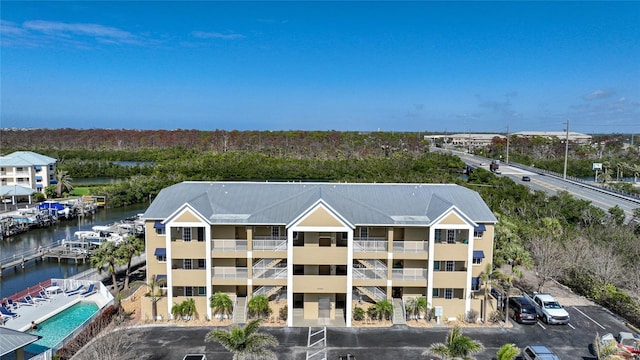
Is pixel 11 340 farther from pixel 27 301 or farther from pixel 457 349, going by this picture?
pixel 457 349

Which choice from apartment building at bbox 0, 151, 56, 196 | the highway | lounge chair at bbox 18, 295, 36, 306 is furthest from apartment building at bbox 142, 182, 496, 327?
apartment building at bbox 0, 151, 56, 196

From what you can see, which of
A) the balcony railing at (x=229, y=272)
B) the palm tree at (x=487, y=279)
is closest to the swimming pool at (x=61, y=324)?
the balcony railing at (x=229, y=272)

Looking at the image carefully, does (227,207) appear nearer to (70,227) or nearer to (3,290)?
(3,290)

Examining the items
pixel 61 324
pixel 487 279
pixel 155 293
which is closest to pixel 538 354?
pixel 487 279

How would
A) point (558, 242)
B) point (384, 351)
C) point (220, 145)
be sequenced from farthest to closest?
point (220, 145)
point (558, 242)
point (384, 351)


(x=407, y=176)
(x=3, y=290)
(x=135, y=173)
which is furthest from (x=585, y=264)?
(x=135, y=173)

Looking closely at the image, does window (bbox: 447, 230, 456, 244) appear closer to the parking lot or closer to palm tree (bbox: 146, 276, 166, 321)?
the parking lot
